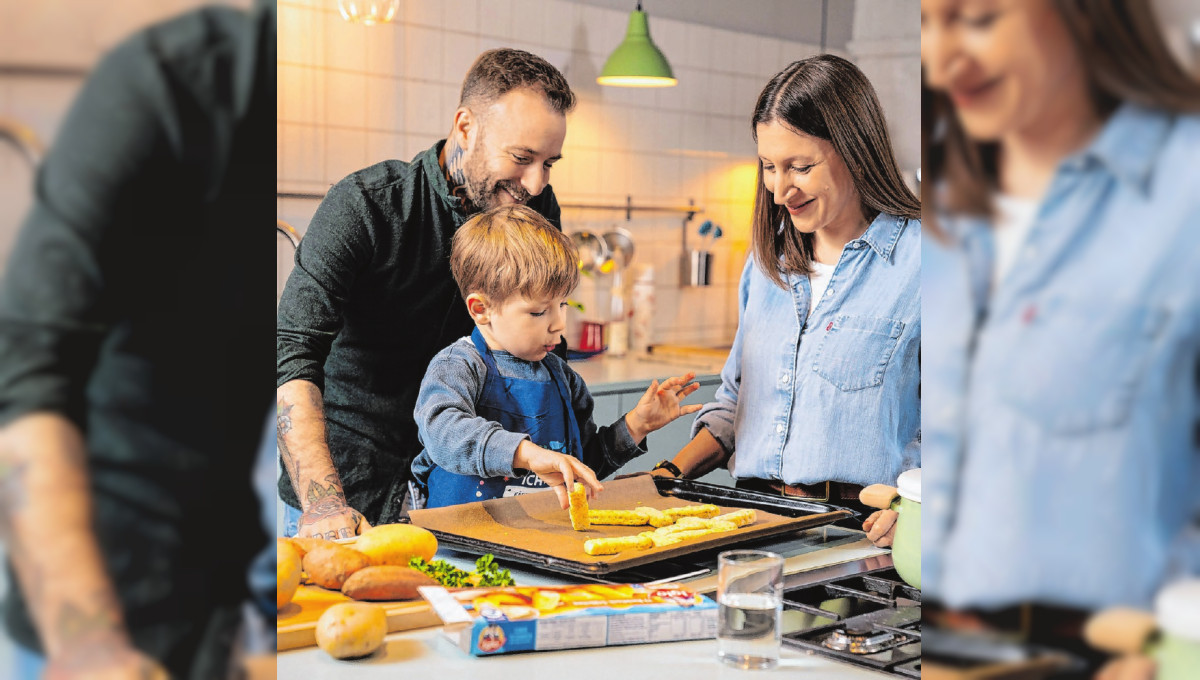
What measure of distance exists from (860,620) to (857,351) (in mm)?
829

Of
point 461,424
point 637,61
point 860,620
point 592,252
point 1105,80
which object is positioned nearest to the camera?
point 1105,80

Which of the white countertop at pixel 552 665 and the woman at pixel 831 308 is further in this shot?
the woman at pixel 831 308

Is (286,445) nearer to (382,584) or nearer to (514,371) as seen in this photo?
(514,371)

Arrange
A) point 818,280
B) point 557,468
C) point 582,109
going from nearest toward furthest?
point 557,468, point 818,280, point 582,109

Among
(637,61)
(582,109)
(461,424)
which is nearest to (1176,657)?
(461,424)

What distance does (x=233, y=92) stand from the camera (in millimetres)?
514

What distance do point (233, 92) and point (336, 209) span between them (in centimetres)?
166

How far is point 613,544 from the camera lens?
139cm

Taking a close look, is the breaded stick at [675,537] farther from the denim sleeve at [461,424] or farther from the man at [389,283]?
the man at [389,283]

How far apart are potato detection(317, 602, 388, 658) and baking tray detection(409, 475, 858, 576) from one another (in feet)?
1.01

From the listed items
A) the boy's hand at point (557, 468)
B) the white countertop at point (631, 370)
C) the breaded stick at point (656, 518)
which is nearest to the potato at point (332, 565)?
the boy's hand at point (557, 468)

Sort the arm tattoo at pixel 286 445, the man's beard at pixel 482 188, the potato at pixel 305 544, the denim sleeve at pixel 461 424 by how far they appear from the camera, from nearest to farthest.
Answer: the potato at pixel 305 544 → the denim sleeve at pixel 461 424 → the arm tattoo at pixel 286 445 → the man's beard at pixel 482 188

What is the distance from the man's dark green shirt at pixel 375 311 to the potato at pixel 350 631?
0.94 meters

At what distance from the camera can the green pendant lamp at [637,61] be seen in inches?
137
